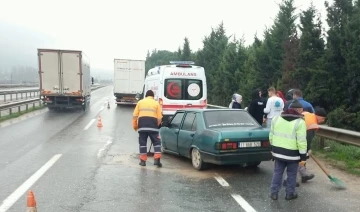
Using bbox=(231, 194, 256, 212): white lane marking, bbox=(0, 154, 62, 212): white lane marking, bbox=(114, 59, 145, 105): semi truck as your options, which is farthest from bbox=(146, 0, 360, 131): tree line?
bbox=(0, 154, 62, 212): white lane marking

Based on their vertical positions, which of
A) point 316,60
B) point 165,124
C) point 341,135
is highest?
point 316,60

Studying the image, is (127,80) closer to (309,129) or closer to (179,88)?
(179,88)

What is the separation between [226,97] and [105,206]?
2310 cm

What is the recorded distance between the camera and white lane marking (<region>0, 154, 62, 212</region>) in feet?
18.4

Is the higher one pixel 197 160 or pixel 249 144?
pixel 249 144

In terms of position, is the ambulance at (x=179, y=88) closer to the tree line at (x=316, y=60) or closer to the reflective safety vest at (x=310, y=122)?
the tree line at (x=316, y=60)

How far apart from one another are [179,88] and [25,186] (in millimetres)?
9393

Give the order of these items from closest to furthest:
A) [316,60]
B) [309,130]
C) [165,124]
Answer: [309,130] < [165,124] < [316,60]

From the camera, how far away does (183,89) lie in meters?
15.4

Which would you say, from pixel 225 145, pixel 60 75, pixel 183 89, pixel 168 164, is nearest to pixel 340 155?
pixel 225 145

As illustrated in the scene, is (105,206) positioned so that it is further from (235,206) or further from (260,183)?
(260,183)

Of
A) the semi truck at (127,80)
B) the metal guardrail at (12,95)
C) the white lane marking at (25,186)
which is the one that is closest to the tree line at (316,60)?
the semi truck at (127,80)

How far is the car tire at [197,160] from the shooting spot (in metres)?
7.84

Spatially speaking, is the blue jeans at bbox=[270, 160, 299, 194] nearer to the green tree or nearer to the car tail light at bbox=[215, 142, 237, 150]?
the car tail light at bbox=[215, 142, 237, 150]
